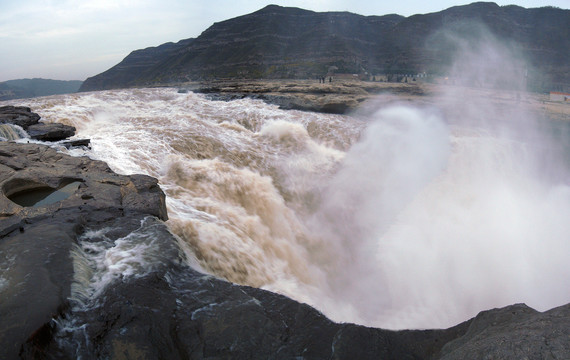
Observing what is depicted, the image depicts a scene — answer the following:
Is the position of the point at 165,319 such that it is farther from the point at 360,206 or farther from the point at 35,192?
the point at 360,206

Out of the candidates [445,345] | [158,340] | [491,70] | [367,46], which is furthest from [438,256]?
[367,46]

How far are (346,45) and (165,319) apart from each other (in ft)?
305

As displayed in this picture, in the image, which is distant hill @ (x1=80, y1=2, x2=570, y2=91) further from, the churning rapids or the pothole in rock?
the pothole in rock

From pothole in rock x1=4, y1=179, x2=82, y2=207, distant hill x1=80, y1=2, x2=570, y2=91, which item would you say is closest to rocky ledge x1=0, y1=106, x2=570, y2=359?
pothole in rock x1=4, y1=179, x2=82, y2=207

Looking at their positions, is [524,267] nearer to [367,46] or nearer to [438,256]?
[438,256]

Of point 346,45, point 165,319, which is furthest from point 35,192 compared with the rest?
point 346,45

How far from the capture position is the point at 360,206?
998 cm

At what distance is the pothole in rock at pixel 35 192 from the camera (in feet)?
17.3

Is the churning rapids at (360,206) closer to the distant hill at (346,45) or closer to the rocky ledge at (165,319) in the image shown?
the rocky ledge at (165,319)

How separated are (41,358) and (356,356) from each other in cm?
259

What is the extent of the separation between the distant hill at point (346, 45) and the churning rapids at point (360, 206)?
43594 millimetres

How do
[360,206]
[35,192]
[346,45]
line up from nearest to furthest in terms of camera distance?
[35,192] → [360,206] → [346,45]

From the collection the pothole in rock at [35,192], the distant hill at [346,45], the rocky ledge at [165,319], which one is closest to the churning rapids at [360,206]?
the rocky ledge at [165,319]

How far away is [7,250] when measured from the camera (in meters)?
3.58
